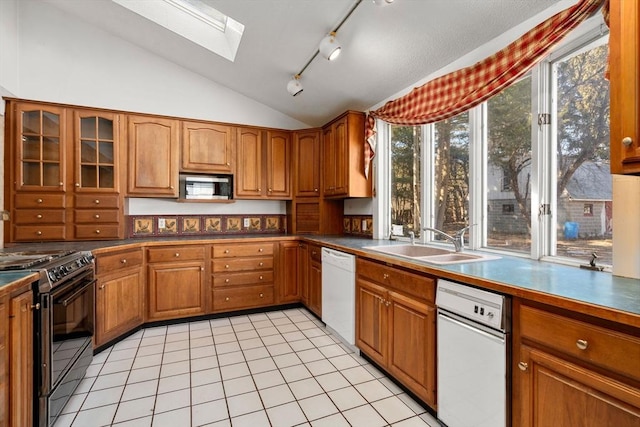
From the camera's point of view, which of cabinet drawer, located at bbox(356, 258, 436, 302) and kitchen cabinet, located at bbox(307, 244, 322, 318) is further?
kitchen cabinet, located at bbox(307, 244, 322, 318)

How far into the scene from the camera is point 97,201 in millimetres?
2996

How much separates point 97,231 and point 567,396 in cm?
370

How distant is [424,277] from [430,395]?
2.13 feet

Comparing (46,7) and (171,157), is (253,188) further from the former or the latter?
(46,7)

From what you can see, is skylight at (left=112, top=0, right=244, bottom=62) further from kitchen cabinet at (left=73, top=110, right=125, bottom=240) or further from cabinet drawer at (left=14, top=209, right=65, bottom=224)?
cabinet drawer at (left=14, top=209, right=65, bottom=224)

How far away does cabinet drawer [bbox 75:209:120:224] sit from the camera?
115 inches

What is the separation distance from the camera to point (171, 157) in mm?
3283

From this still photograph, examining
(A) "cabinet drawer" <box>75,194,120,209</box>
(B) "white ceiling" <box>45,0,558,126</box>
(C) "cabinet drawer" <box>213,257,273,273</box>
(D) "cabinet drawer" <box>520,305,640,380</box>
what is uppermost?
(B) "white ceiling" <box>45,0,558,126</box>

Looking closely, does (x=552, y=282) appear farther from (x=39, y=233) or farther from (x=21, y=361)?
(x=39, y=233)

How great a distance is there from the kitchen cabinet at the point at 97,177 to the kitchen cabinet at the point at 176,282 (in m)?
0.55

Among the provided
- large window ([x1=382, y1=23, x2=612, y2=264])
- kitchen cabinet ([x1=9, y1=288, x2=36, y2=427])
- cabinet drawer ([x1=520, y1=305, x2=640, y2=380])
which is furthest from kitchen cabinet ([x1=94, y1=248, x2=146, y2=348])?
cabinet drawer ([x1=520, y1=305, x2=640, y2=380])

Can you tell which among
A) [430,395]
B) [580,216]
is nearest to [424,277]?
[430,395]

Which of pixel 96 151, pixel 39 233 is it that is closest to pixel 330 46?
pixel 96 151

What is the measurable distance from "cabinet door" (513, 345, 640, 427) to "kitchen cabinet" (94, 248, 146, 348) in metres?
2.87
